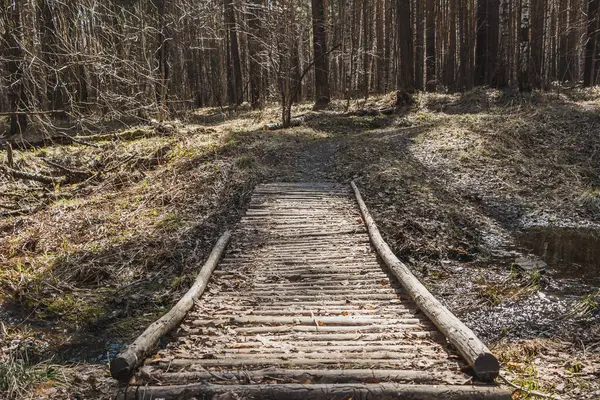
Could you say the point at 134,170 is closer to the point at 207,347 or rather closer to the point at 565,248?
the point at 207,347

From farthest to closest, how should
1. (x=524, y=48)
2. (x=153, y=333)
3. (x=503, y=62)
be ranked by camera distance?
(x=503, y=62) < (x=524, y=48) < (x=153, y=333)

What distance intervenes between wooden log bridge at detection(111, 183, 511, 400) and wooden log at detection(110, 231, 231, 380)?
0.03 ft

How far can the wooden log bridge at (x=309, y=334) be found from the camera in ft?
11.7

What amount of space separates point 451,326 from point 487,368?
700mm

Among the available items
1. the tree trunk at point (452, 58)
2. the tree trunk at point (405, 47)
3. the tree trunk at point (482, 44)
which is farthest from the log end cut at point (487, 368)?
the tree trunk at point (452, 58)

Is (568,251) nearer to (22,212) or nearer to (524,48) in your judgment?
(524,48)

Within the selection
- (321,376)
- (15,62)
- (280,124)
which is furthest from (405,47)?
(321,376)

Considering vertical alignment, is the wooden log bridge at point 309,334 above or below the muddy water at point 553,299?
above

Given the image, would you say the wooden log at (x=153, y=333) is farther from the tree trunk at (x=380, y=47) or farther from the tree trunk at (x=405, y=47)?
the tree trunk at (x=380, y=47)

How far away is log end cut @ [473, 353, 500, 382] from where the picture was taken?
11.9 ft

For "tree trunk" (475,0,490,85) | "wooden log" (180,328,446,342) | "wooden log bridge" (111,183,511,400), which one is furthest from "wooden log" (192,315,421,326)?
"tree trunk" (475,0,490,85)

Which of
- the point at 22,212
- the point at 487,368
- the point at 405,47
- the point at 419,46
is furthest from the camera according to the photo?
the point at 419,46

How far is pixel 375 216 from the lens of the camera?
29.5 ft

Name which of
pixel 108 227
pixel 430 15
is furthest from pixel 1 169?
pixel 430 15
